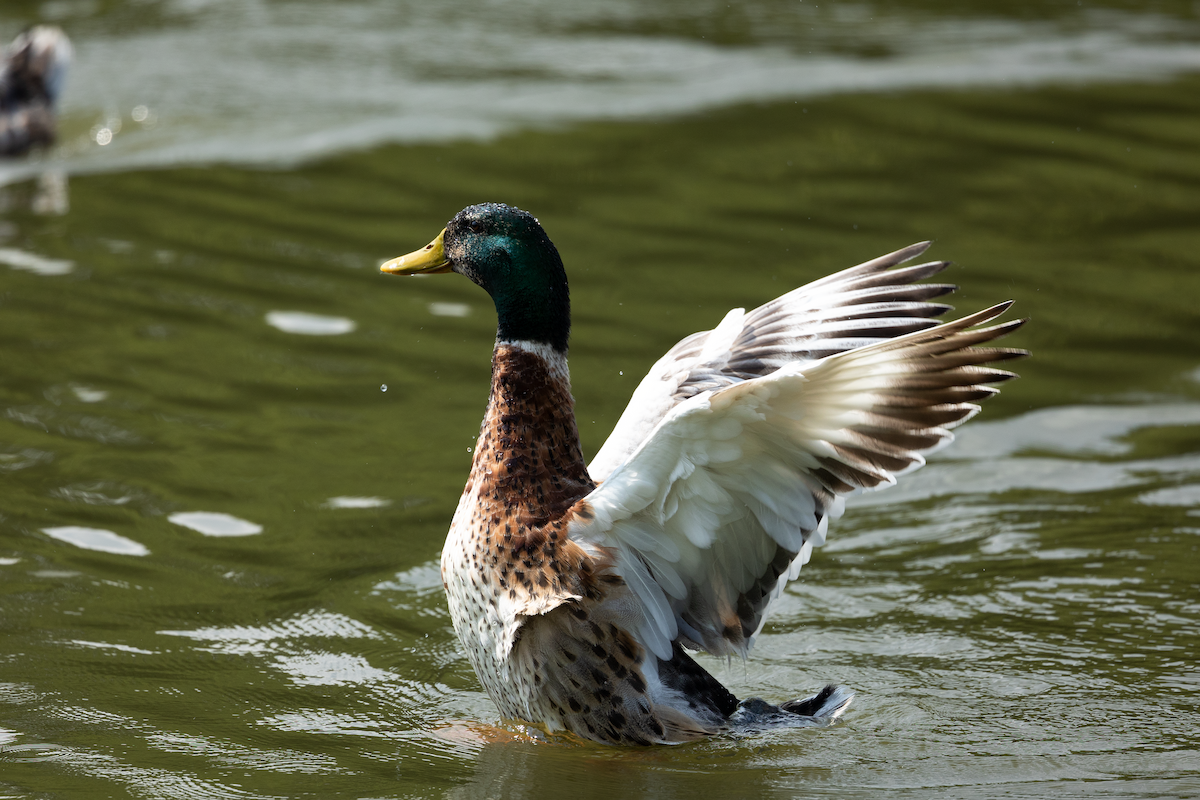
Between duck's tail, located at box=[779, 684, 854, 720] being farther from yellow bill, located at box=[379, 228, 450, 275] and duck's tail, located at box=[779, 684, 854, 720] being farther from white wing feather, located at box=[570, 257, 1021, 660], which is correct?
yellow bill, located at box=[379, 228, 450, 275]

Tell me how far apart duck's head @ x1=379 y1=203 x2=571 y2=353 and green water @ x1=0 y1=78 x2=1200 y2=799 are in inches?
47.1

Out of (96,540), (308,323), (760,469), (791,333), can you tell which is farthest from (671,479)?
(308,323)

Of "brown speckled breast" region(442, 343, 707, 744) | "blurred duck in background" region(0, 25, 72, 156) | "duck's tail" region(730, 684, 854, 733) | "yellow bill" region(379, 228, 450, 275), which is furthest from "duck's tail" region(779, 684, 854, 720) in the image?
"blurred duck in background" region(0, 25, 72, 156)

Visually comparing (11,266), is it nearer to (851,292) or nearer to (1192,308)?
(851,292)

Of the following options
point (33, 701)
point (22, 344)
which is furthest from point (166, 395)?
point (33, 701)

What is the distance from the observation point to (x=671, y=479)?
3723mm

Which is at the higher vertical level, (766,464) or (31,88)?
(31,88)

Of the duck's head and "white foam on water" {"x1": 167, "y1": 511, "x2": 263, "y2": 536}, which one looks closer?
the duck's head

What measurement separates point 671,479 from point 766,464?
10.3 inches

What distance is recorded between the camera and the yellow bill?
4.47m

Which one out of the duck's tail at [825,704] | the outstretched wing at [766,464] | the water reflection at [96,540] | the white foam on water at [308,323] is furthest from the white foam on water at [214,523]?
the duck's tail at [825,704]

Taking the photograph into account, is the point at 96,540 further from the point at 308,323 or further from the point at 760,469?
the point at 760,469

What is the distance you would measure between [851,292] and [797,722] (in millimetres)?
1314

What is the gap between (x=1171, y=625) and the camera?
4887mm
